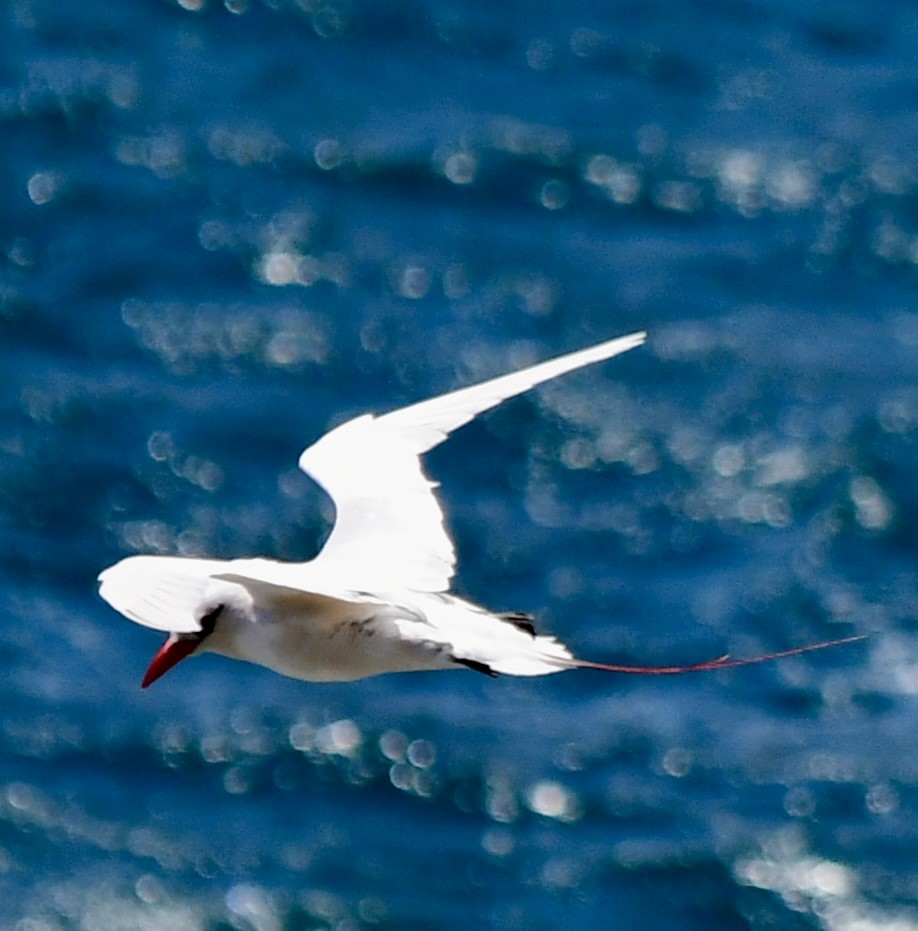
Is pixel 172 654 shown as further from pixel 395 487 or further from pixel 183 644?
pixel 395 487

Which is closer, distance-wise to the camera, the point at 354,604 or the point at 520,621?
the point at 354,604

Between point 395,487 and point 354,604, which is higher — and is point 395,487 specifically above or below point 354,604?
below

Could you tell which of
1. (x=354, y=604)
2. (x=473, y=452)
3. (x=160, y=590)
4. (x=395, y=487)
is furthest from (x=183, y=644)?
(x=473, y=452)

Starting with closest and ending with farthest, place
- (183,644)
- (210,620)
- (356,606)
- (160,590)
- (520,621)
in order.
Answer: (160,590) < (210,620) < (356,606) < (520,621) < (183,644)

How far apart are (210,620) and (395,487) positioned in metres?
1.89

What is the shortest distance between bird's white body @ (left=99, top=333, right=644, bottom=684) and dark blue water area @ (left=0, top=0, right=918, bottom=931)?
60.6ft

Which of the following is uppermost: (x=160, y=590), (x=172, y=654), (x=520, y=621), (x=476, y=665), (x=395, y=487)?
(x=160, y=590)

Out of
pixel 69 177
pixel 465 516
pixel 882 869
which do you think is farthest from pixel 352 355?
pixel 882 869

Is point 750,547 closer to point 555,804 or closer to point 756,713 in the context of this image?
point 756,713

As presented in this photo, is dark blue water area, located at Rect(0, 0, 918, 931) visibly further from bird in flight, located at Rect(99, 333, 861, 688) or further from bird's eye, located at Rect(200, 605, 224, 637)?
bird's eye, located at Rect(200, 605, 224, 637)

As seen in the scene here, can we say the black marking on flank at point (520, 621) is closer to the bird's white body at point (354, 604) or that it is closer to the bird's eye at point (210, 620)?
the bird's white body at point (354, 604)

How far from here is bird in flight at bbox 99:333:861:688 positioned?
959 cm

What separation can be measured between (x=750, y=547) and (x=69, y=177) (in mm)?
12107

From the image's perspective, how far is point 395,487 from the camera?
11883 millimetres
